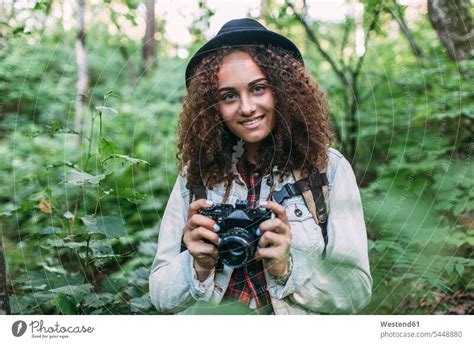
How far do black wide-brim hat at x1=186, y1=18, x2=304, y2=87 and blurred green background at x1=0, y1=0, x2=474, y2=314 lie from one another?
25cm

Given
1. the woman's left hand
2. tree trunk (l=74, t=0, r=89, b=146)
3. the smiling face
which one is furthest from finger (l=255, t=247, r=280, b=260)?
tree trunk (l=74, t=0, r=89, b=146)

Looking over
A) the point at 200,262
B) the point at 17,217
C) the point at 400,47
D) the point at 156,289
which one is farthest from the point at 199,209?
the point at 400,47

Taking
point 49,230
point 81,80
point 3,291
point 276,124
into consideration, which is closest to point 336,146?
point 276,124

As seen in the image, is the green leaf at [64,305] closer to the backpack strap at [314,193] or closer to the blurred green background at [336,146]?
the blurred green background at [336,146]

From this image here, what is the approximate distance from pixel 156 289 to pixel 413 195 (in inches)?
26.8

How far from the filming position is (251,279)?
1.10 m

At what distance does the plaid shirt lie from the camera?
1094mm

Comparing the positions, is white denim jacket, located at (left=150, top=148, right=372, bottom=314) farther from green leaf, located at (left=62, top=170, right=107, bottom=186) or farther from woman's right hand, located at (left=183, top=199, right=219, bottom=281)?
green leaf, located at (left=62, top=170, right=107, bottom=186)

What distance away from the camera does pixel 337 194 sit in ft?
3.62

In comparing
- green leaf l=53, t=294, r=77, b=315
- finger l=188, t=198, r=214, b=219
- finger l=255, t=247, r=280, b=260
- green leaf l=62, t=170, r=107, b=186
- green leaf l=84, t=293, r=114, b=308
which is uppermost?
green leaf l=62, t=170, r=107, b=186

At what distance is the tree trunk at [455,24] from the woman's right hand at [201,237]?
37.1 inches

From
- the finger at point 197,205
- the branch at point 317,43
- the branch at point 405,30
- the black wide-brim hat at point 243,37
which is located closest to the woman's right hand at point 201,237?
the finger at point 197,205
